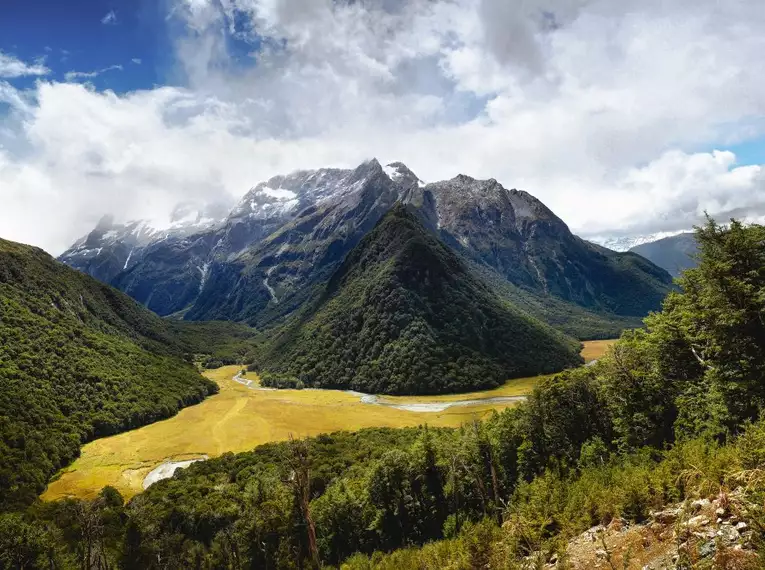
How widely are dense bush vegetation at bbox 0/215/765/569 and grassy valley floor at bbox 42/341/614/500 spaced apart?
26.2 metres

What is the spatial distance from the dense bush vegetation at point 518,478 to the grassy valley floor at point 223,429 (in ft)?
86.1

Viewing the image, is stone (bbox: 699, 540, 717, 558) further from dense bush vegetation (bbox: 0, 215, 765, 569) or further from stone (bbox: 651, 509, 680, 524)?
stone (bbox: 651, 509, 680, 524)

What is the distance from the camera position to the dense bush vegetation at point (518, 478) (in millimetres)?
25562

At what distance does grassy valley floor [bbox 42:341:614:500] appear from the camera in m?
110

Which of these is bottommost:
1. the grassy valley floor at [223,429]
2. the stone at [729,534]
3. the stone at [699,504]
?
the grassy valley floor at [223,429]

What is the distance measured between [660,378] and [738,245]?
1912 centimetres

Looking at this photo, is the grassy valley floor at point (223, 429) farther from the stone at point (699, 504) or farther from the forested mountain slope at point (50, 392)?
the stone at point (699, 504)

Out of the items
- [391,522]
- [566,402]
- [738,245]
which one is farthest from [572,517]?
[391,522]

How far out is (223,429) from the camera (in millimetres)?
146125

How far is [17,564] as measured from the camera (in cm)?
5912

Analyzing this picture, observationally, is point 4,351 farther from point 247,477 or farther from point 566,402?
point 566,402

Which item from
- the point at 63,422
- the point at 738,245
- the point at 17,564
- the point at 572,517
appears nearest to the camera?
the point at 572,517

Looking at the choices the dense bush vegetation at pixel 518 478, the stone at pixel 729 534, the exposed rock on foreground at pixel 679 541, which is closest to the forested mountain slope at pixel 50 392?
the dense bush vegetation at pixel 518 478

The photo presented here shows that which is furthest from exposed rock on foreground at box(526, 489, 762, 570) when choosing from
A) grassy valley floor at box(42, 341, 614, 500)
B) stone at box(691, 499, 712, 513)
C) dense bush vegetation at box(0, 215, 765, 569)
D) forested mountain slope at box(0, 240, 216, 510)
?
forested mountain slope at box(0, 240, 216, 510)
